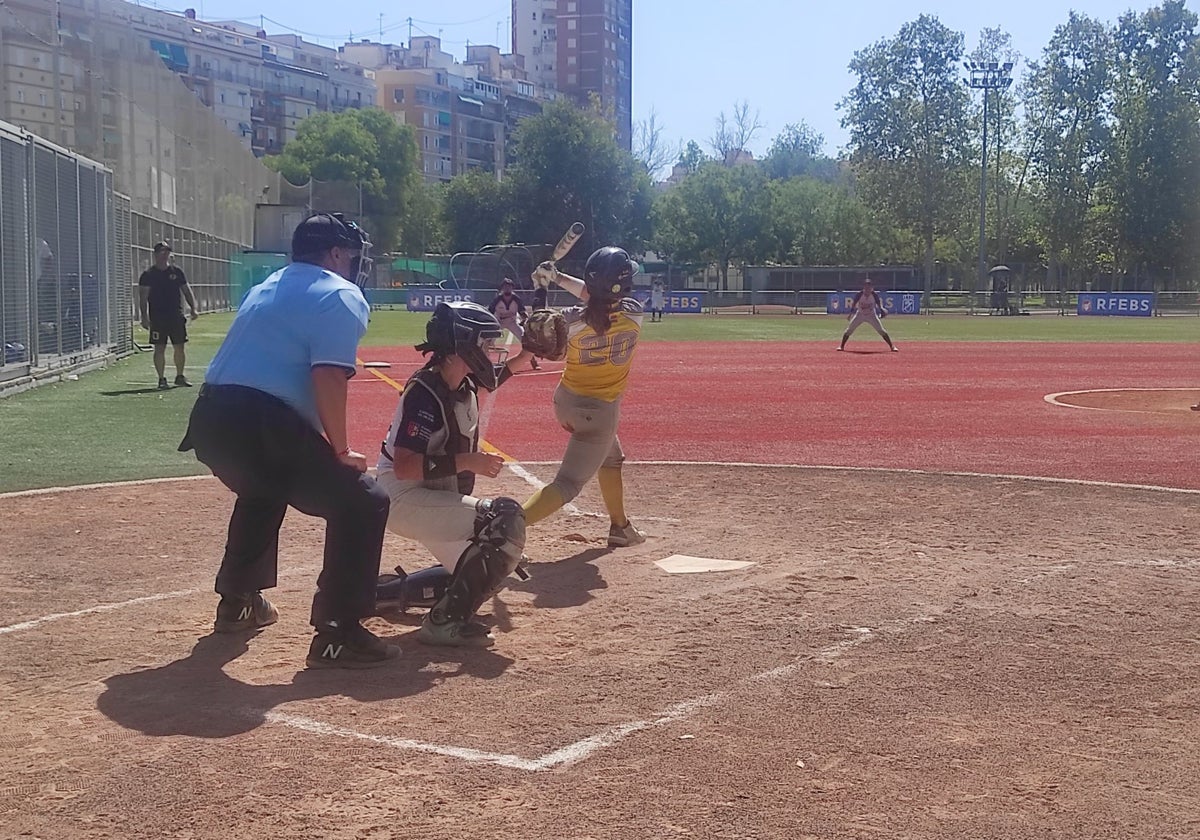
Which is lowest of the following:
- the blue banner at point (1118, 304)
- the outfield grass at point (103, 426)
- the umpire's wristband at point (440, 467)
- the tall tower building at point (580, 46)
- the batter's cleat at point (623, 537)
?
the batter's cleat at point (623, 537)

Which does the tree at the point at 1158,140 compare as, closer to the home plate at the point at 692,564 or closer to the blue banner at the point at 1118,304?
the blue banner at the point at 1118,304

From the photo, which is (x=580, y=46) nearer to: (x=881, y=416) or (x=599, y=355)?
(x=881, y=416)

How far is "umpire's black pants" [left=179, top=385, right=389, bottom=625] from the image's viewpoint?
5402mm

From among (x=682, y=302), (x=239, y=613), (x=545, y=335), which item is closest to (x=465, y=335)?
(x=545, y=335)

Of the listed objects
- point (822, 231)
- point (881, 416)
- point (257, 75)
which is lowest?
point (881, 416)

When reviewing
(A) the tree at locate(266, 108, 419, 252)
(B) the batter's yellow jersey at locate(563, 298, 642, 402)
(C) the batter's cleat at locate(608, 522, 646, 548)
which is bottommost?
(C) the batter's cleat at locate(608, 522, 646, 548)

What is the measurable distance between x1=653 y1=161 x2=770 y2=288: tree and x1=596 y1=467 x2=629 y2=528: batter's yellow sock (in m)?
85.1

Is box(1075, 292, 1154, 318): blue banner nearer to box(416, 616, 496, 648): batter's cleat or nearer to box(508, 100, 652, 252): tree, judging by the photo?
box(508, 100, 652, 252): tree

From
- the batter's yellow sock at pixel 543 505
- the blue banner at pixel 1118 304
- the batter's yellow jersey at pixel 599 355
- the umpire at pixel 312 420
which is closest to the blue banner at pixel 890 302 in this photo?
the blue banner at pixel 1118 304

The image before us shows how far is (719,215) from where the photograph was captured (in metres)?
92.2

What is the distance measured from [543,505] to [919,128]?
271 ft

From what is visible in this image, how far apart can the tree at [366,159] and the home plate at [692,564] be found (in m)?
82.5

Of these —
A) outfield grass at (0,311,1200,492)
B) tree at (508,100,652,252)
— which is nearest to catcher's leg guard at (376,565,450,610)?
outfield grass at (0,311,1200,492)

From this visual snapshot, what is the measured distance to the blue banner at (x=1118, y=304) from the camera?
204 ft
